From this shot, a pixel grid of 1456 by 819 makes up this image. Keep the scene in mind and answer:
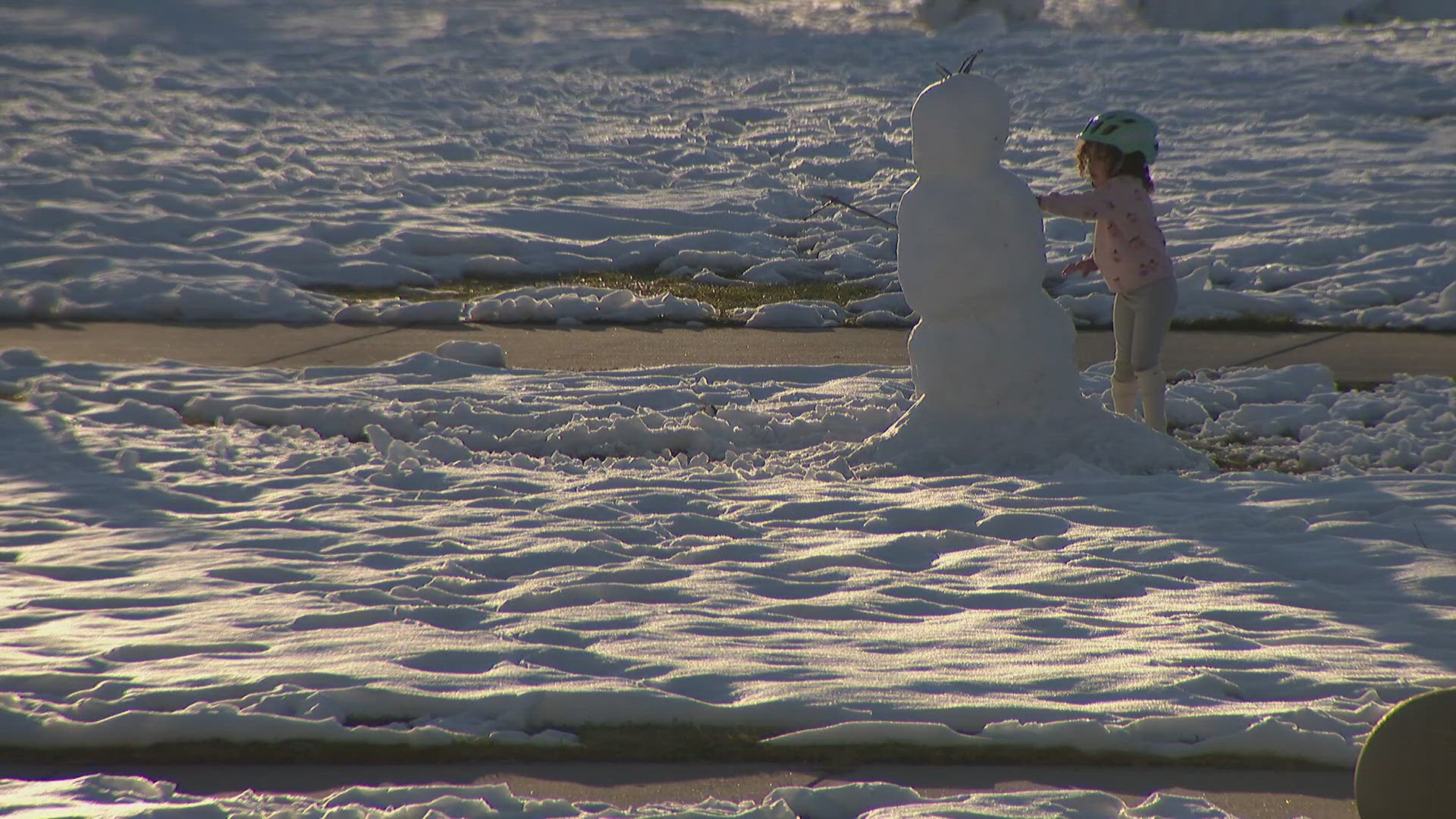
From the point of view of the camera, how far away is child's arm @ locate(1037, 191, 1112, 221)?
546 centimetres

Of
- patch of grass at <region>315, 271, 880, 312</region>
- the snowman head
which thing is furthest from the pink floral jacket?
patch of grass at <region>315, 271, 880, 312</region>

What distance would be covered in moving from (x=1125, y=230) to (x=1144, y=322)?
39cm

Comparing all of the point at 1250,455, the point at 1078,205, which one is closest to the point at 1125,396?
the point at 1250,455

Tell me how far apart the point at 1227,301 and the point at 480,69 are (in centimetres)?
1208

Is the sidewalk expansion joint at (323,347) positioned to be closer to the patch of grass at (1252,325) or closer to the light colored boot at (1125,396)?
the light colored boot at (1125,396)

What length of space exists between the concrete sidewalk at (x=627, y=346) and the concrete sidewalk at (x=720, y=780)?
14.5 ft

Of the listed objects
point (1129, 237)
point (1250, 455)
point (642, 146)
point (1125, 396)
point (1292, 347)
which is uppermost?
point (1129, 237)

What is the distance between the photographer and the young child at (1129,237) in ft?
18.3

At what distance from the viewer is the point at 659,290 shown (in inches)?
379

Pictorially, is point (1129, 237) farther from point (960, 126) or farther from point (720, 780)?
point (720, 780)

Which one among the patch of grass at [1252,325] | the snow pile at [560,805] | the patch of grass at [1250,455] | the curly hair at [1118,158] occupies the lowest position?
the patch of grass at [1250,455]

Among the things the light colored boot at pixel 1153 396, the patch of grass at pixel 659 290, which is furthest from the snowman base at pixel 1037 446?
the patch of grass at pixel 659 290

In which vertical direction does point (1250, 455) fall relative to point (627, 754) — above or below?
below

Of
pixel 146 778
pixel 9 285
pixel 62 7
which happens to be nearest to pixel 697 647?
pixel 146 778
